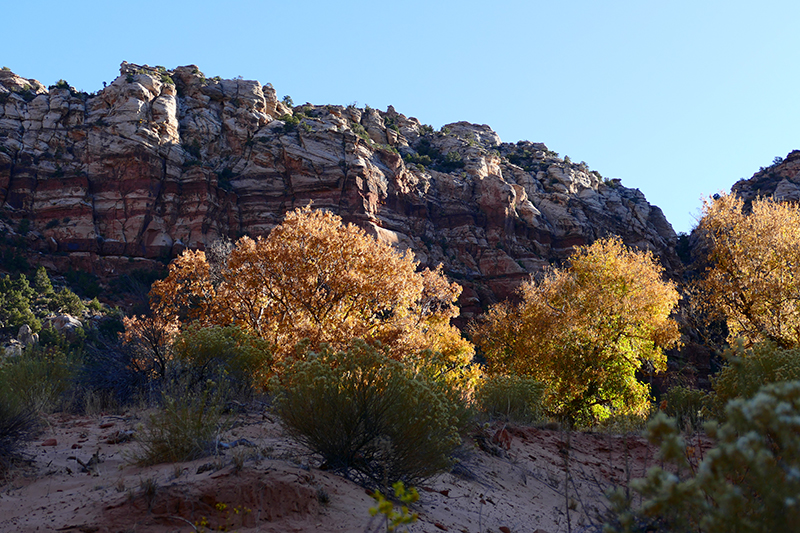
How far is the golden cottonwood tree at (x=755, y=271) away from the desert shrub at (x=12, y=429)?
53.7 ft

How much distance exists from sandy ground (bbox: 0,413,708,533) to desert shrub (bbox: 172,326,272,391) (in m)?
1.63

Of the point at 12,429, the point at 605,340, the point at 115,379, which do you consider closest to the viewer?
the point at 12,429

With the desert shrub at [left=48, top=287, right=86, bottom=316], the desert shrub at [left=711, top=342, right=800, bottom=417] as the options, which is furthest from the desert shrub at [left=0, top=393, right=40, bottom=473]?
the desert shrub at [left=48, top=287, right=86, bottom=316]

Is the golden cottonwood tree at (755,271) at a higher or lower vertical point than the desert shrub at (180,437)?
higher

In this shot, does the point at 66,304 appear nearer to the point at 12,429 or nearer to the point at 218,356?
the point at 218,356

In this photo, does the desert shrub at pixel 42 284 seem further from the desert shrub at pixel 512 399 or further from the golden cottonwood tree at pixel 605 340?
the desert shrub at pixel 512 399

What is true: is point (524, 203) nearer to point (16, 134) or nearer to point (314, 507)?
point (16, 134)

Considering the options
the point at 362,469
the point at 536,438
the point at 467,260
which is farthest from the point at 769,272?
the point at 467,260

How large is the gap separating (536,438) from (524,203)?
174 feet

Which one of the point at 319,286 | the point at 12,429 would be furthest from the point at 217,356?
the point at 319,286

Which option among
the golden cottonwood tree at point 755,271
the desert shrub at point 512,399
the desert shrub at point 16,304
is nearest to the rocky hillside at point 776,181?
the golden cottonwood tree at point 755,271

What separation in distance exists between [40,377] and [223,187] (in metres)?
43.3

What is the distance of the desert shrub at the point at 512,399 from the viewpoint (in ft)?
40.2

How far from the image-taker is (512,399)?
12977 millimetres
